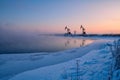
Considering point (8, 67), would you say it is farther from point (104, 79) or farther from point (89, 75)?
point (104, 79)

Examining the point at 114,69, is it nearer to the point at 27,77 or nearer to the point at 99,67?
the point at 99,67

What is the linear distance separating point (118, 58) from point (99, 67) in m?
0.77

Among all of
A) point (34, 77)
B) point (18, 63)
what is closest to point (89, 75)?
point (34, 77)

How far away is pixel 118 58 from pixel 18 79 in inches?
136

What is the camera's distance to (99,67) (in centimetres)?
614

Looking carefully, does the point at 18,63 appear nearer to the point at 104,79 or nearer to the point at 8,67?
the point at 8,67

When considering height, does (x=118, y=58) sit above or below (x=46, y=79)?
above

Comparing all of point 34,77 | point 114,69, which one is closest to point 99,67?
point 114,69

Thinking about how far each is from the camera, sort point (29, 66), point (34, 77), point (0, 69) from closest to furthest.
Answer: point (34, 77) → point (0, 69) → point (29, 66)

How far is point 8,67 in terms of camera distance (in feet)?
27.3

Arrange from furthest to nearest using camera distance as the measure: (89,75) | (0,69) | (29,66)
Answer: (29,66), (0,69), (89,75)

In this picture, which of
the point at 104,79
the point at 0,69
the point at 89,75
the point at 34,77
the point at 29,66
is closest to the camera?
the point at 104,79

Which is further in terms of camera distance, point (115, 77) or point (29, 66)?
point (29, 66)

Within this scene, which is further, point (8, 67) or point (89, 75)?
point (8, 67)
